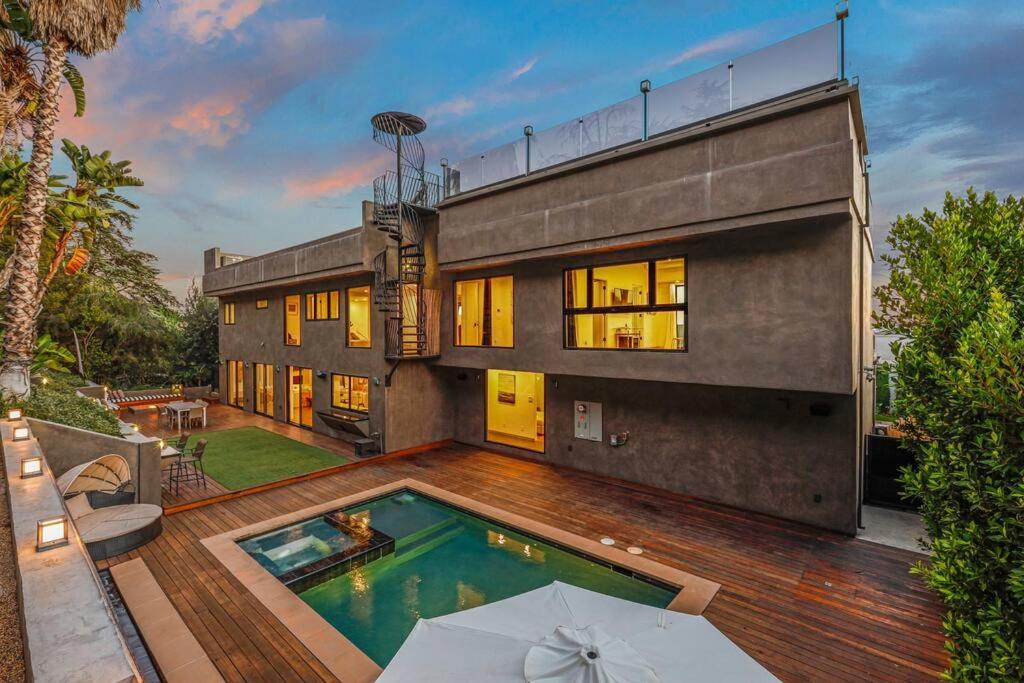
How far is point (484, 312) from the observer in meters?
11.6

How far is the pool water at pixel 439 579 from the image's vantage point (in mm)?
5117

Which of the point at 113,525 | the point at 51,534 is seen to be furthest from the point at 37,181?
the point at 51,534

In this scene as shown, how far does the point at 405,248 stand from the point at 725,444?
8983mm

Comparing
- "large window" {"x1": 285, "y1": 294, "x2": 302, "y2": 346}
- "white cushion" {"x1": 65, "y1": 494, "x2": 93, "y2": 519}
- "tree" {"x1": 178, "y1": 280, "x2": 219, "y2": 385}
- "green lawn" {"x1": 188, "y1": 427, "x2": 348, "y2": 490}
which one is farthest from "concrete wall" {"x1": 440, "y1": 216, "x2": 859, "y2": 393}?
"tree" {"x1": 178, "y1": 280, "x2": 219, "y2": 385}

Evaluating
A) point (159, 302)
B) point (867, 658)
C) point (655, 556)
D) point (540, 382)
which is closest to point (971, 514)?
point (867, 658)

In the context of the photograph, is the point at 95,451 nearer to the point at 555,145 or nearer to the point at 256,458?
the point at 256,458

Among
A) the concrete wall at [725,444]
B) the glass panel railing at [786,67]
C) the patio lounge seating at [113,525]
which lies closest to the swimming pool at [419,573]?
the patio lounge seating at [113,525]

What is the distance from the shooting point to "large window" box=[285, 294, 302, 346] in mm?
15016

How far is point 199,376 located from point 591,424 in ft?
69.5

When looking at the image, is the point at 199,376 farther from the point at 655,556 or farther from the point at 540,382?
the point at 655,556

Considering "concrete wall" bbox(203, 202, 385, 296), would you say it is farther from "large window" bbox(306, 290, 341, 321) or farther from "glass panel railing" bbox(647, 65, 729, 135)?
"glass panel railing" bbox(647, 65, 729, 135)

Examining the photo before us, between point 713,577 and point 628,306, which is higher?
point 628,306

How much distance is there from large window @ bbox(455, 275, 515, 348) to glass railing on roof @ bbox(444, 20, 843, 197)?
8.44 ft

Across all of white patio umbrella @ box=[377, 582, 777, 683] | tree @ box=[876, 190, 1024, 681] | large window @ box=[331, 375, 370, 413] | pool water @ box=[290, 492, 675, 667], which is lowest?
pool water @ box=[290, 492, 675, 667]
